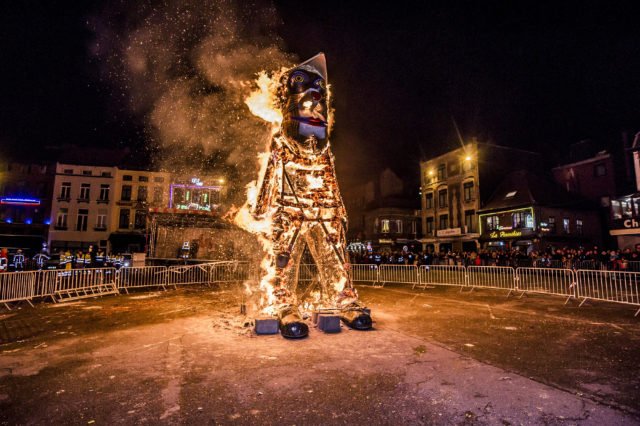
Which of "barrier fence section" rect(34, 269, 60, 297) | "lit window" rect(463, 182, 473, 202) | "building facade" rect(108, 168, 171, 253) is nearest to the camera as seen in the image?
"barrier fence section" rect(34, 269, 60, 297)

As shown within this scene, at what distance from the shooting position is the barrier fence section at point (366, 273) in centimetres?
1901

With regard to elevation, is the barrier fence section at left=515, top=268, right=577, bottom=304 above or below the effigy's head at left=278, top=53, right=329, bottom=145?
below

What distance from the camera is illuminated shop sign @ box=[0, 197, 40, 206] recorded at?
38406 mm

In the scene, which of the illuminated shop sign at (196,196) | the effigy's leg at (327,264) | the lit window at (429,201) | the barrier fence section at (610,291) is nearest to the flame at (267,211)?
the effigy's leg at (327,264)

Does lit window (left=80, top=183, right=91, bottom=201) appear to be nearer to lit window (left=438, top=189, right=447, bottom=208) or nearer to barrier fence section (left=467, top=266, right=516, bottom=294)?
lit window (left=438, top=189, right=447, bottom=208)

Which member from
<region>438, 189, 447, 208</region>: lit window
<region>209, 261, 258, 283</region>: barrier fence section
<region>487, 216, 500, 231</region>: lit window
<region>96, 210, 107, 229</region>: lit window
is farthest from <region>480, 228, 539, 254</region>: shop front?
<region>96, 210, 107, 229</region>: lit window

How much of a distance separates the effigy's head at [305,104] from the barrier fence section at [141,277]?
37.7 feet

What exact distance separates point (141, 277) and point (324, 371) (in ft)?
47.2

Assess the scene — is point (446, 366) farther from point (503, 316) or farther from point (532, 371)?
point (503, 316)

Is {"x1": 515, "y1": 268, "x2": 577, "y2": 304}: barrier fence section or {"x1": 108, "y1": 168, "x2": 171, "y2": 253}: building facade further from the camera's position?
{"x1": 108, "y1": 168, "x2": 171, "y2": 253}: building facade

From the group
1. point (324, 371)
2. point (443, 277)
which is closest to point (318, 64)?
point (324, 371)

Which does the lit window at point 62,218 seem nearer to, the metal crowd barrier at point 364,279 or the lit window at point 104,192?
the lit window at point 104,192

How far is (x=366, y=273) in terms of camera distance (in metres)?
19.6

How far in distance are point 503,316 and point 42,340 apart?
10291 millimetres
